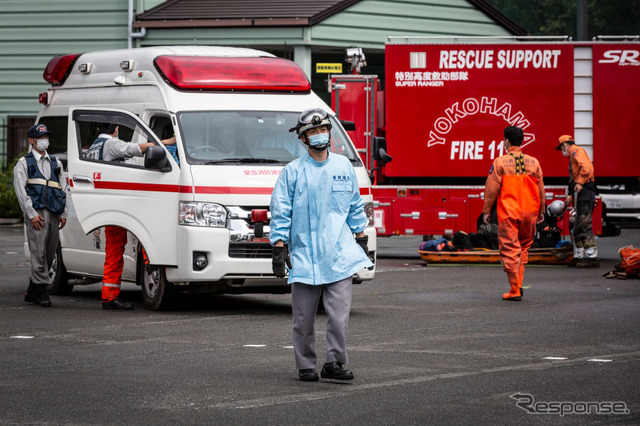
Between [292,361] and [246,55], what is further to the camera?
[246,55]

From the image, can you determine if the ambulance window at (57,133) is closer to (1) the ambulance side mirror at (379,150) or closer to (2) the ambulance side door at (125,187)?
(2) the ambulance side door at (125,187)

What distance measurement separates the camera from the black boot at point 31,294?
13.1m

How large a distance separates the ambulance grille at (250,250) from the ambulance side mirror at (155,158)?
1.05 m

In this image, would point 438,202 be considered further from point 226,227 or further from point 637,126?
point 226,227

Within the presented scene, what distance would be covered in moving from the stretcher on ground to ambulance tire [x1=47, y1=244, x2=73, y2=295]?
6229mm

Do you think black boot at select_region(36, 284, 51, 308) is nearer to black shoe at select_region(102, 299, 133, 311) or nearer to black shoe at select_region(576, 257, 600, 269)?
black shoe at select_region(102, 299, 133, 311)

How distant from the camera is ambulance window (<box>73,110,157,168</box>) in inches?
504

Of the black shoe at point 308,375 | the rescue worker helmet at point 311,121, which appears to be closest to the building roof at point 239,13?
the rescue worker helmet at point 311,121

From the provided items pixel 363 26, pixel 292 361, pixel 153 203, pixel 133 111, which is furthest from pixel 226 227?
pixel 363 26

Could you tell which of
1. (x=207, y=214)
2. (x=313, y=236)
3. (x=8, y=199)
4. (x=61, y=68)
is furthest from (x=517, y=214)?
(x=8, y=199)

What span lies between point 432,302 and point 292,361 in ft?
15.2

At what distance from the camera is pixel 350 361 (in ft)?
30.2

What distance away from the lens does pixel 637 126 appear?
20125 millimetres

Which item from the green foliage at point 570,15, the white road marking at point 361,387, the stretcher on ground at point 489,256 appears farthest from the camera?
the green foliage at point 570,15
